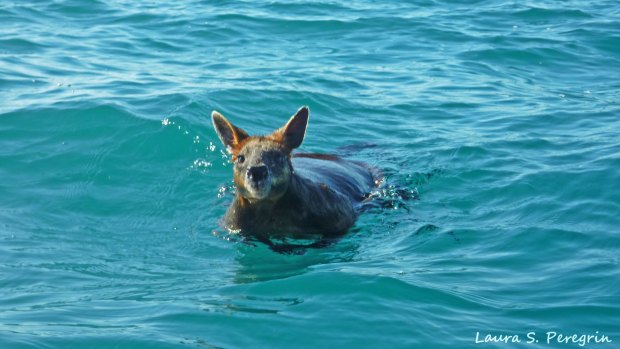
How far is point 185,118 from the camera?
13602 millimetres

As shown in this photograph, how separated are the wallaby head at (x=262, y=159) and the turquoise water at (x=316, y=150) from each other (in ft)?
2.05

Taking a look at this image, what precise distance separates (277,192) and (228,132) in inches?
38.2

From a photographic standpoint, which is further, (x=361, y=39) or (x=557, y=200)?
(x=361, y=39)

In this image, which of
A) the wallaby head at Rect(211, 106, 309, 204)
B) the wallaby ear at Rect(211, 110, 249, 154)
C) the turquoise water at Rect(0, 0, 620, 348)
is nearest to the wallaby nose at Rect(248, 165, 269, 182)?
the wallaby head at Rect(211, 106, 309, 204)

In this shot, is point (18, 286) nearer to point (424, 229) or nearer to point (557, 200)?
point (424, 229)

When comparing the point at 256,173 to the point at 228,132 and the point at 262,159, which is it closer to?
the point at 262,159

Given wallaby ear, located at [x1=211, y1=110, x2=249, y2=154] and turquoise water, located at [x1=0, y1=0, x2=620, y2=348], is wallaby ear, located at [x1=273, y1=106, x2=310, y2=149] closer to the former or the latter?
wallaby ear, located at [x1=211, y1=110, x2=249, y2=154]

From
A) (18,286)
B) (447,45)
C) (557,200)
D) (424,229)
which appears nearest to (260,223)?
(424,229)

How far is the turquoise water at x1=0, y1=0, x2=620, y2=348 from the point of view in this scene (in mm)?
7578

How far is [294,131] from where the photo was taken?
9961 millimetres

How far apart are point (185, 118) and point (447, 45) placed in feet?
24.3

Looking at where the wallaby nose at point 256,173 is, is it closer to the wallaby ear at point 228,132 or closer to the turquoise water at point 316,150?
the turquoise water at point 316,150

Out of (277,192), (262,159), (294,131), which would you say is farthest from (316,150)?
(262,159)

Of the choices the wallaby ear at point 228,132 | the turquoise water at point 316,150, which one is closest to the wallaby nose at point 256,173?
the turquoise water at point 316,150
